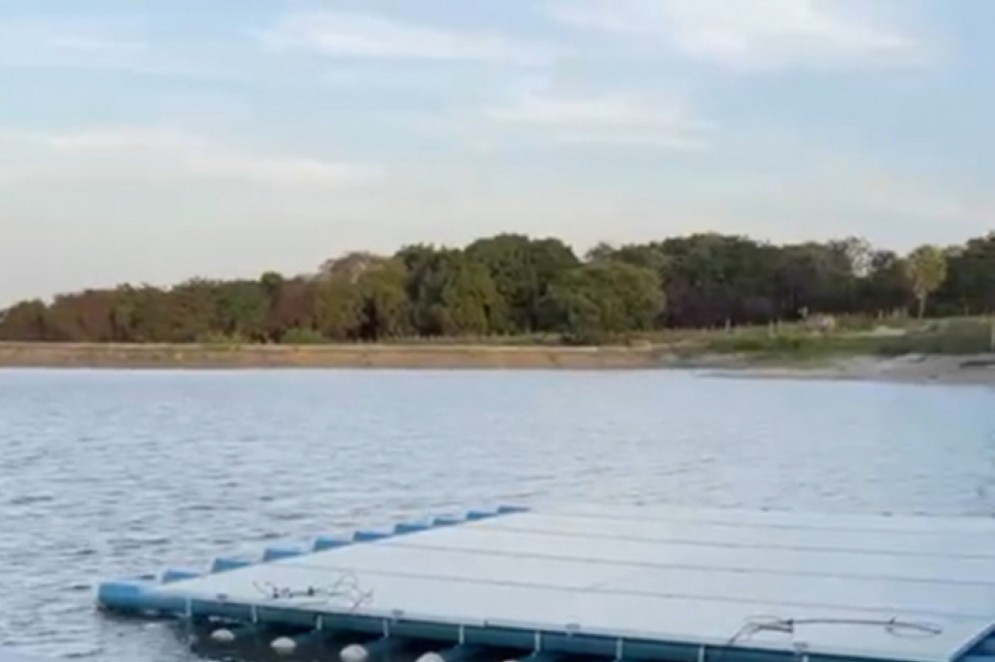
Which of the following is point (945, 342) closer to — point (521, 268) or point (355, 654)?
point (521, 268)

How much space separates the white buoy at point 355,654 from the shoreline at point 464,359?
178 feet

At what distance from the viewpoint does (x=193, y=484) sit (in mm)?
24391

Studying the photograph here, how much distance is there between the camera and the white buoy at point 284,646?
10.4 m

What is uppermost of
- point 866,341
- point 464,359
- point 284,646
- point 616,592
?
point 866,341

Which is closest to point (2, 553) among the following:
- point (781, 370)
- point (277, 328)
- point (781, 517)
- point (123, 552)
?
point (123, 552)

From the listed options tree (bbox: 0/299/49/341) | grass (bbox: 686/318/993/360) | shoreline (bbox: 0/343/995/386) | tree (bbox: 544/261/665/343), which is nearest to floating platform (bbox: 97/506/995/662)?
shoreline (bbox: 0/343/995/386)

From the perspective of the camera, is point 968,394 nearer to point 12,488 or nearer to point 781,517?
point 12,488

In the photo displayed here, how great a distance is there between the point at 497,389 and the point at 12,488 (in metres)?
41.7

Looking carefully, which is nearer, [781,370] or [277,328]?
[781,370]

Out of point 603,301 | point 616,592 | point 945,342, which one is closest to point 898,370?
point 945,342

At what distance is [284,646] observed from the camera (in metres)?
10.5

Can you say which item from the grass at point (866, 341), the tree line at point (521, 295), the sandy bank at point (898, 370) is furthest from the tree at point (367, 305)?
the sandy bank at point (898, 370)

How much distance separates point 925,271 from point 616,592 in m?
72.3

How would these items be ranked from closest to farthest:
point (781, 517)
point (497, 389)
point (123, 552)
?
point (781, 517) → point (123, 552) → point (497, 389)
